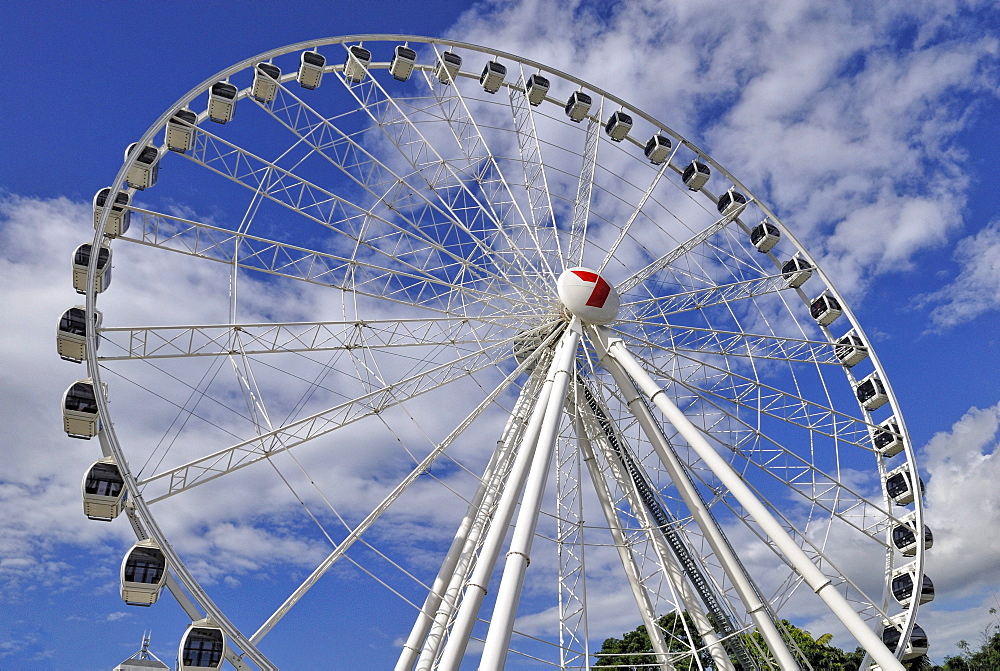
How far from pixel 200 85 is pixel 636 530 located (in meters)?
16.3

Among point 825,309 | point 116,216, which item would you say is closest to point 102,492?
point 116,216

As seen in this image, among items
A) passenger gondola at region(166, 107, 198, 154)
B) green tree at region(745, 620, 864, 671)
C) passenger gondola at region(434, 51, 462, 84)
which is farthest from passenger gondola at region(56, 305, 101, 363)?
green tree at region(745, 620, 864, 671)

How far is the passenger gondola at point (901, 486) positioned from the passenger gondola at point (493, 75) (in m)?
18.5

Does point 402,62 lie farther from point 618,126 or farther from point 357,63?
point 618,126

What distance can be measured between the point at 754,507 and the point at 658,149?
1542cm

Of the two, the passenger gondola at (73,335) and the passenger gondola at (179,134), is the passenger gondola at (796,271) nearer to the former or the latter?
the passenger gondola at (179,134)

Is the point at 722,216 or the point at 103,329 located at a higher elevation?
the point at 722,216

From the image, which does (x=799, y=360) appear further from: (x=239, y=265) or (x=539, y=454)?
(x=239, y=265)

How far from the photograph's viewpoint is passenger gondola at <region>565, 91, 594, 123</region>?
27812 millimetres

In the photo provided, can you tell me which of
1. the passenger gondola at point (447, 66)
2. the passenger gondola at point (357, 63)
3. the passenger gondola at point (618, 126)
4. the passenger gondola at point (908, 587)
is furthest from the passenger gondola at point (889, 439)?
the passenger gondola at point (357, 63)

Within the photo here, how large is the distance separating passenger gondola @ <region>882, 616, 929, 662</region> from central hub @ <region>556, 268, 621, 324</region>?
42.2 feet

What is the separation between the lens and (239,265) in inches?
715

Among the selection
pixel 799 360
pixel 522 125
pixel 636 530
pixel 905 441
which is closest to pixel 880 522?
pixel 905 441

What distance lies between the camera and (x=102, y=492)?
50.3ft
